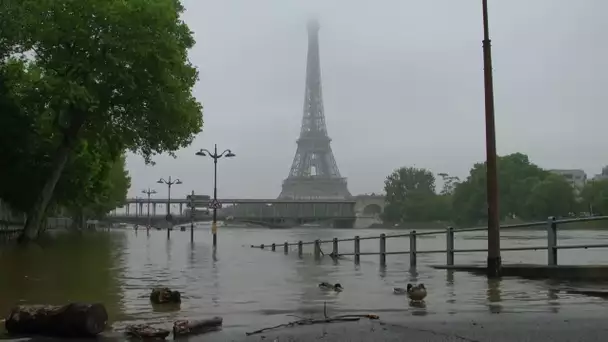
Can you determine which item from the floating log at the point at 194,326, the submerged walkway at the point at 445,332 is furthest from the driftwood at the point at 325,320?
the floating log at the point at 194,326

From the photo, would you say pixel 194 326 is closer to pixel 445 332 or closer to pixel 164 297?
pixel 445 332

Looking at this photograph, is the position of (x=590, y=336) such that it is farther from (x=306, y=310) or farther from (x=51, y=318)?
(x=51, y=318)

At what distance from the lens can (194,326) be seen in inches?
286

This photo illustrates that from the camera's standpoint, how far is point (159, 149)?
38469mm

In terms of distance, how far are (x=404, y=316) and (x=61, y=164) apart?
31.9 metres

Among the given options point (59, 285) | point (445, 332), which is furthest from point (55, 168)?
point (445, 332)

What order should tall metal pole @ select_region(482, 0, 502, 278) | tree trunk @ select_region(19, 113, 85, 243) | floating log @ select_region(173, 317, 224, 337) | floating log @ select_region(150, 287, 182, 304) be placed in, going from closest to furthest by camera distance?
floating log @ select_region(173, 317, 224, 337) → floating log @ select_region(150, 287, 182, 304) → tall metal pole @ select_region(482, 0, 502, 278) → tree trunk @ select_region(19, 113, 85, 243)

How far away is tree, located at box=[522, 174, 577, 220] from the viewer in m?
60.7

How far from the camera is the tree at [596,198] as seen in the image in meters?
57.7

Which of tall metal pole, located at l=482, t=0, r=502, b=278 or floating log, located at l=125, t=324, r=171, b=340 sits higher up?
tall metal pole, located at l=482, t=0, r=502, b=278

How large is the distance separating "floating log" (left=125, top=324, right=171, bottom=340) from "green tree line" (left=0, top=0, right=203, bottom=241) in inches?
1022

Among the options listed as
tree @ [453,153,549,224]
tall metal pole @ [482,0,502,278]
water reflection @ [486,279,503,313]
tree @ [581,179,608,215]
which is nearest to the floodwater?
water reflection @ [486,279,503,313]

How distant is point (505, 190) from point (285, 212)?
93.6 m

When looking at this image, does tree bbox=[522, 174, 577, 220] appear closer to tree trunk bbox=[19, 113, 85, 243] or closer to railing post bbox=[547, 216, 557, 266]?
tree trunk bbox=[19, 113, 85, 243]
